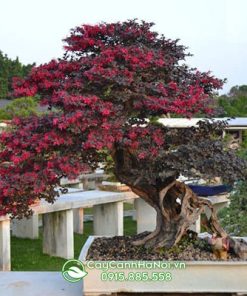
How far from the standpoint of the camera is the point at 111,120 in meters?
2.12

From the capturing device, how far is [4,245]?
4234 mm

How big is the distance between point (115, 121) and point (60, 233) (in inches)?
118

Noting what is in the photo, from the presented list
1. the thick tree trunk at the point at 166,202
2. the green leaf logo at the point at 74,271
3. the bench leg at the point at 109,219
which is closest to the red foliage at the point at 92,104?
the thick tree trunk at the point at 166,202

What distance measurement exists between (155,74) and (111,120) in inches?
13.6

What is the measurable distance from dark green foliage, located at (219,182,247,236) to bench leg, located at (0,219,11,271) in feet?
5.57

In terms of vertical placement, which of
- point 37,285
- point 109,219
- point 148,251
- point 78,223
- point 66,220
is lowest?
point 78,223

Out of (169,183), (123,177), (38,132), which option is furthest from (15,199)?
(169,183)

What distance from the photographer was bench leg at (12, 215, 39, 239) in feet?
19.2

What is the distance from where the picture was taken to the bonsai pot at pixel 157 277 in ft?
7.09

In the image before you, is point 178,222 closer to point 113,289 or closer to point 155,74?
point 113,289

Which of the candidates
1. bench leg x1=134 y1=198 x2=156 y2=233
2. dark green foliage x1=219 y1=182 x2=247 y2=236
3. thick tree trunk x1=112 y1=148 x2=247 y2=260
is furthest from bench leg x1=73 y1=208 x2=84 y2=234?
thick tree trunk x1=112 y1=148 x2=247 y2=260

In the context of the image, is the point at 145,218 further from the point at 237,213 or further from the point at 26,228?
the point at 237,213

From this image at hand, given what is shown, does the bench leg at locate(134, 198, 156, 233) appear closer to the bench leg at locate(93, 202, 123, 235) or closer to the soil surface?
the bench leg at locate(93, 202, 123, 235)

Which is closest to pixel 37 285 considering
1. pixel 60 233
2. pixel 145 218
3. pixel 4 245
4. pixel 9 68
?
pixel 4 245
